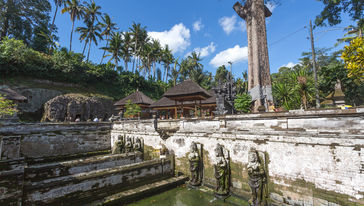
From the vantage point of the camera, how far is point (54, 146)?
38.8ft

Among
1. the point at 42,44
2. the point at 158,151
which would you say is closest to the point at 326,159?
the point at 158,151

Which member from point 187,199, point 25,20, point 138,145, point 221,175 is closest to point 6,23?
point 25,20

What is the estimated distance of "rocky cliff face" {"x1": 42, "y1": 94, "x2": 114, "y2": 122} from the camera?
1814cm

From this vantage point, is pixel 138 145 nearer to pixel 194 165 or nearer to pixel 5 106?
pixel 194 165

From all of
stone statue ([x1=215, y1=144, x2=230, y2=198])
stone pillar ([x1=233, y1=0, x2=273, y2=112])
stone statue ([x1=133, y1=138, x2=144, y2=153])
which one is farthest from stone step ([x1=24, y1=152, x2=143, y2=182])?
stone pillar ([x1=233, y1=0, x2=273, y2=112])

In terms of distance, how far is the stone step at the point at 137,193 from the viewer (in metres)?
5.32

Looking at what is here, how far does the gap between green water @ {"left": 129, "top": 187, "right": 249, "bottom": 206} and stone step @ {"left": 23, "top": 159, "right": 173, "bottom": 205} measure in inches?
36.7

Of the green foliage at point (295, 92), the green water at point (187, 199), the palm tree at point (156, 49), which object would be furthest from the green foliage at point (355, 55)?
the palm tree at point (156, 49)

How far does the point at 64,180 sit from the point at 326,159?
729cm

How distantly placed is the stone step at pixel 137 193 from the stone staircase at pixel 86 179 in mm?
352

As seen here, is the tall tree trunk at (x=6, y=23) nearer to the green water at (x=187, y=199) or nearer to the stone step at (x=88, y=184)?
the stone step at (x=88, y=184)

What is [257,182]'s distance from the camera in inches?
194

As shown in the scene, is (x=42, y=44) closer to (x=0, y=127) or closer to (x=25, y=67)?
(x=25, y=67)

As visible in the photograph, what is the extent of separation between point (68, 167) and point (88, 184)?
7.71 feet
